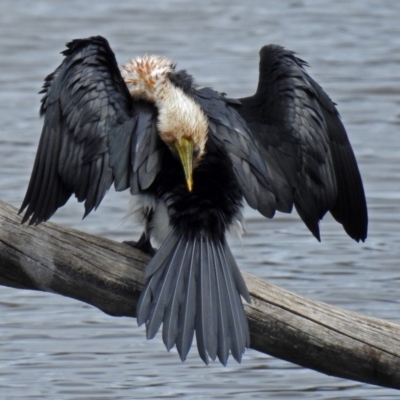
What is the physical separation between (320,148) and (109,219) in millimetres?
3308

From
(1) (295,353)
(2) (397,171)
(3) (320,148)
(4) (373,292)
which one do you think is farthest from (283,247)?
(1) (295,353)

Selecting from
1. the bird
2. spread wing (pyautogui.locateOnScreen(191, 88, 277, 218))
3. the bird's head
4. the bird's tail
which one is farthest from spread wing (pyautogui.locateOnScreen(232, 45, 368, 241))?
the bird's tail

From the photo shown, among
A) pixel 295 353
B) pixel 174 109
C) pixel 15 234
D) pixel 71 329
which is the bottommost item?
pixel 71 329

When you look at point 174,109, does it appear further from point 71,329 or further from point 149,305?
point 71,329

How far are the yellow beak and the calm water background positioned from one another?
0.86m

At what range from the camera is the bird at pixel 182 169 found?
4621 millimetres

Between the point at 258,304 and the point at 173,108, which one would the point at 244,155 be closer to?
the point at 173,108

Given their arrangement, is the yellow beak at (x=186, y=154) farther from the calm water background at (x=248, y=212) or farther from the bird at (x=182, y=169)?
the calm water background at (x=248, y=212)

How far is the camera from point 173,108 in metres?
5.11

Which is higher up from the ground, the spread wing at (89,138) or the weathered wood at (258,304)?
the spread wing at (89,138)

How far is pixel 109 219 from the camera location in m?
8.47

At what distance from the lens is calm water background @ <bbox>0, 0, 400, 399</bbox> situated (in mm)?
6469

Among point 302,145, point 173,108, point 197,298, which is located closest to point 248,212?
point 302,145

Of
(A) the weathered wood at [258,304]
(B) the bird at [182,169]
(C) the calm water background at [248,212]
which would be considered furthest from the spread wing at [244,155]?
(C) the calm water background at [248,212]
